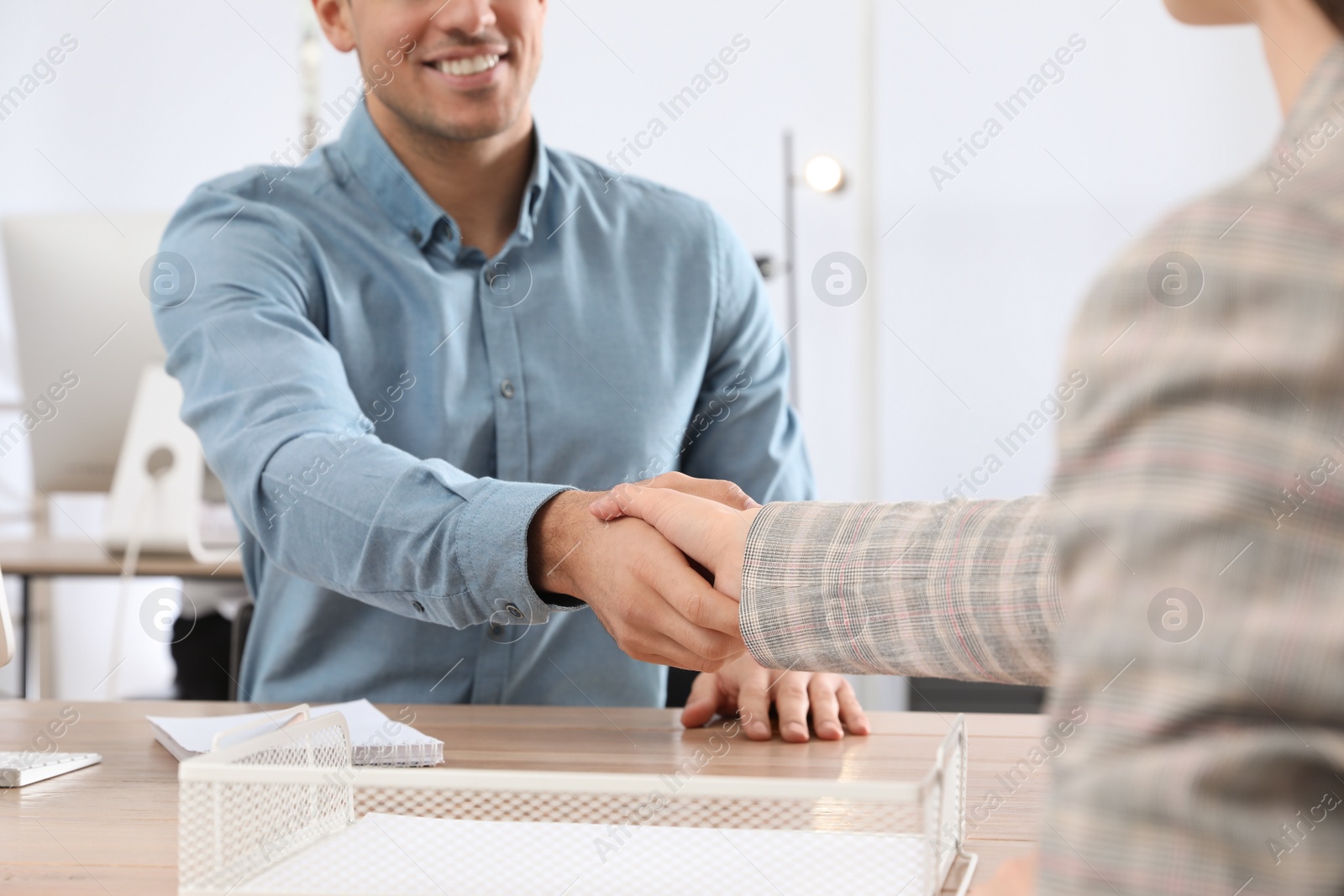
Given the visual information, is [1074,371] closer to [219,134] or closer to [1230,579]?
[1230,579]

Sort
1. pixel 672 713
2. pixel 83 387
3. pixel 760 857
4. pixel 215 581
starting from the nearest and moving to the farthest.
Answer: pixel 760 857 < pixel 672 713 < pixel 83 387 < pixel 215 581

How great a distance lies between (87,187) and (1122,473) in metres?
4.05

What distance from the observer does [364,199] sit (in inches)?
54.9

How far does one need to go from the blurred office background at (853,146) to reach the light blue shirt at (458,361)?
1.97 metres

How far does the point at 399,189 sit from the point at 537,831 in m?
0.92

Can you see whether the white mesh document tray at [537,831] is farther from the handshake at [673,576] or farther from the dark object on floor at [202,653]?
the dark object on floor at [202,653]

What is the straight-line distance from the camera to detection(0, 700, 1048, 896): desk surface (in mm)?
684

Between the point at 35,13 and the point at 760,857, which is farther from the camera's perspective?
the point at 35,13

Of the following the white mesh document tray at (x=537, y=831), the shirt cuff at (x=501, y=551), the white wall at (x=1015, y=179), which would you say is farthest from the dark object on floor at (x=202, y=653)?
the white wall at (x=1015, y=179)

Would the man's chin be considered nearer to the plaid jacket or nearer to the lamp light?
the plaid jacket

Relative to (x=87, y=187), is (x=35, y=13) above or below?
above

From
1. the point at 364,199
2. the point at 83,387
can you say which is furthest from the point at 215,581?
the point at 364,199

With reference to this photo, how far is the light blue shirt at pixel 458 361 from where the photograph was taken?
1.21m

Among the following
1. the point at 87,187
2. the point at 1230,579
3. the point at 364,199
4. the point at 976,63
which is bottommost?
the point at 1230,579
